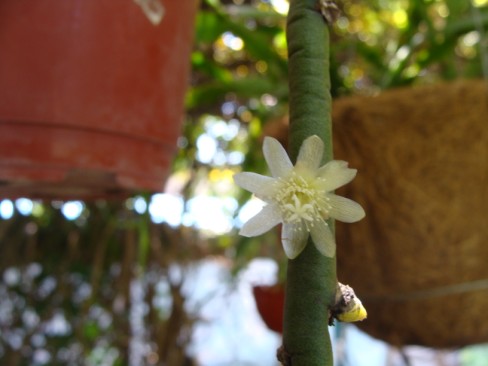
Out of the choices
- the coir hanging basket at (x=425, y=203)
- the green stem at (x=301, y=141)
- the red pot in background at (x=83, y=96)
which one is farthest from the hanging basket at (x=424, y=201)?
the green stem at (x=301, y=141)

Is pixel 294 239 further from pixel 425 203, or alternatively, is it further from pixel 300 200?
pixel 425 203

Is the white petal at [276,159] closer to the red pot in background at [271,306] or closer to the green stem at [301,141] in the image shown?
the green stem at [301,141]

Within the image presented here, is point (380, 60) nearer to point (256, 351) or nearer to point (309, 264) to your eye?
point (309, 264)

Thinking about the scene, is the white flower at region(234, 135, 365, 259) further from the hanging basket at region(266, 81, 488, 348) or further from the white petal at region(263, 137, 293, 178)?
the hanging basket at region(266, 81, 488, 348)

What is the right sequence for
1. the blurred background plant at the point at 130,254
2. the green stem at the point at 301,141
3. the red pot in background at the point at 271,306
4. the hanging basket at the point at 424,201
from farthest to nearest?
the blurred background plant at the point at 130,254, the red pot in background at the point at 271,306, the hanging basket at the point at 424,201, the green stem at the point at 301,141

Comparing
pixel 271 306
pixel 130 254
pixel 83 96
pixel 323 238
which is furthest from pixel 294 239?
pixel 130 254

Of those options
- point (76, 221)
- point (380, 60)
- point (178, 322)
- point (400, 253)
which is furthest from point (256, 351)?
point (400, 253)
